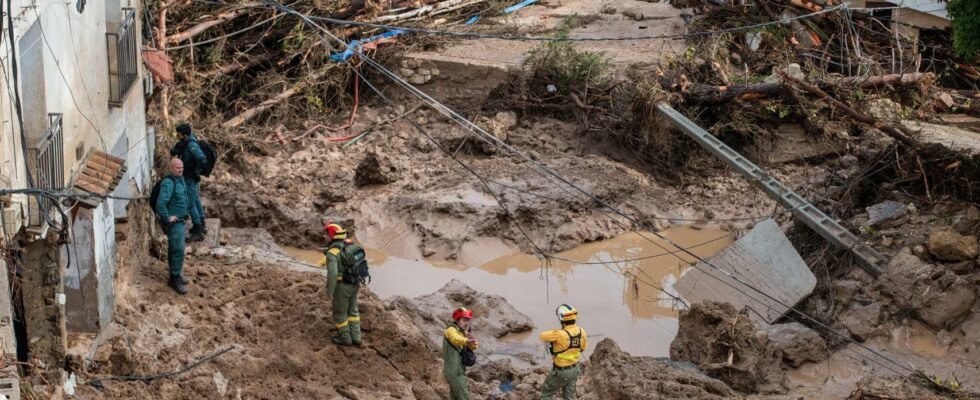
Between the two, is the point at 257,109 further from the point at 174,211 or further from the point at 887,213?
the point at 887,213

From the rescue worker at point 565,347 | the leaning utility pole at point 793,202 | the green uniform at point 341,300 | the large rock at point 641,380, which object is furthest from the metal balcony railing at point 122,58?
the leaning utility pole at point 793,202

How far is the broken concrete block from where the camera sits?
15398 millimetres

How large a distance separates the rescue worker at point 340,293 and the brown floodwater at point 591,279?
10.4 feet

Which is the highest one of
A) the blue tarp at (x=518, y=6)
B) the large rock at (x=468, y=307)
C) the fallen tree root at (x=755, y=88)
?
the blue tarp at (x=518, y=6)

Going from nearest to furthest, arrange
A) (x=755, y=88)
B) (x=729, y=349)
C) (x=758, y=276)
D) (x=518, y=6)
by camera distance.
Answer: (x=729, y=349) < (x=758, y=276) < (x=755, y=88) < (x=518, y=6)

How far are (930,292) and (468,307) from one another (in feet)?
17.5

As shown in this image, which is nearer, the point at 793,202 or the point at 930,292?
the point at 930,292

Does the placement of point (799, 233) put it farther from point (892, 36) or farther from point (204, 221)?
point (204, 221)

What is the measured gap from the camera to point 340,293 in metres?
11.9

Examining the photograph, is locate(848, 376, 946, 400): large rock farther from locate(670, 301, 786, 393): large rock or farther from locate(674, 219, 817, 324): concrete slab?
locate(674, 219, 817, 324): concrete slab

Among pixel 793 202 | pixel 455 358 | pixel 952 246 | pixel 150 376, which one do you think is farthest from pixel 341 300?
pixel 952 246

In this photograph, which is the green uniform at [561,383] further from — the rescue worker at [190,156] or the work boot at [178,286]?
the rescue worker at [190,156]

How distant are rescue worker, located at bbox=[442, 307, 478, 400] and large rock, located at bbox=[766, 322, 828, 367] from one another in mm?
4073

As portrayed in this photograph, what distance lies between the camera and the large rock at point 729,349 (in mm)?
12422
